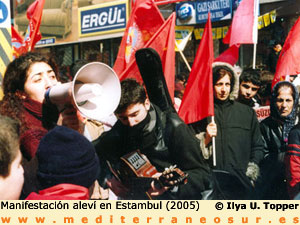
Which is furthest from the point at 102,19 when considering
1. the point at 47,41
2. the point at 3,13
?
the point at 3,13

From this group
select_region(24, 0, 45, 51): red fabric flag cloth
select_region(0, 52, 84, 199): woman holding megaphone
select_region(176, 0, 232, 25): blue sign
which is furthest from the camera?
select_region(176, 0, 232, 25): blue sign

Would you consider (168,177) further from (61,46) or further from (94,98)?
(61,46)

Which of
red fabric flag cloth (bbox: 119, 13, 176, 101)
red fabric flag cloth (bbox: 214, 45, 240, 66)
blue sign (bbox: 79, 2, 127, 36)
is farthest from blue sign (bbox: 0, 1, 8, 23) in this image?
blue sign (bbox: 79, 2, 127, 36)

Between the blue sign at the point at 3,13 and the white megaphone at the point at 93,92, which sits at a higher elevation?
the blue sign at the point at 3,13

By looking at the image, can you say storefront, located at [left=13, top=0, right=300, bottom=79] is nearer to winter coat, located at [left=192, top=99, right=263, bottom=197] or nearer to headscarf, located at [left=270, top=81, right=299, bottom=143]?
headscarf, located at [left=270, top=81, right=299, bottom=143]

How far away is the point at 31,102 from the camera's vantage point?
249 centimetres

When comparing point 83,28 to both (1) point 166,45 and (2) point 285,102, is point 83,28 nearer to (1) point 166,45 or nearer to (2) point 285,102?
(1) point 166,45

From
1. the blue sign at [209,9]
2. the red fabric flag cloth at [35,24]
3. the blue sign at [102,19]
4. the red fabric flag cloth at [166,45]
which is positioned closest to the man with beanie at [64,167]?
the red fabric flag cloth at [166,45]

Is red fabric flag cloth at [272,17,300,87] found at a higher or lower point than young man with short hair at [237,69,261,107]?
higher

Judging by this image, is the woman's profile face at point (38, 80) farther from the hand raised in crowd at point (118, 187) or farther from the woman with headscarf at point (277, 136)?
the woman with headscarf at point (277, 136)

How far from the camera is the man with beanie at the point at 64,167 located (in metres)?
1.88

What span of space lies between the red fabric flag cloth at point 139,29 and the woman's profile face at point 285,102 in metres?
1.41

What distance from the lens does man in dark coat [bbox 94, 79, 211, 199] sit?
2.88 metres

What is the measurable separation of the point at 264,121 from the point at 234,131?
0.56 metres
